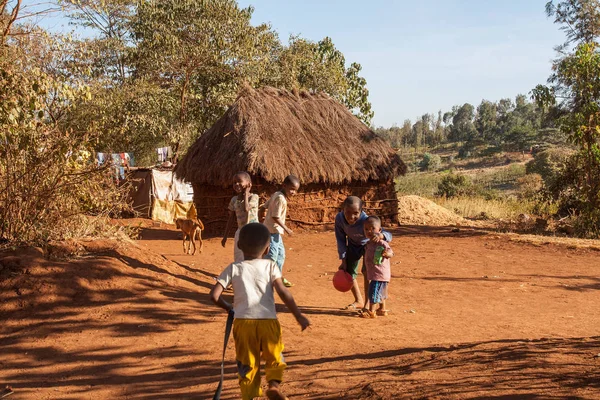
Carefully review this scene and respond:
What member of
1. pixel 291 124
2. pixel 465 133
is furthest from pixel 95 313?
pixel 465 133

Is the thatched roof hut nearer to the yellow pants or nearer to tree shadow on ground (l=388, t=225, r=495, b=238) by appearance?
tree shadow on ground (l=388, t=225, r=495, b=238)

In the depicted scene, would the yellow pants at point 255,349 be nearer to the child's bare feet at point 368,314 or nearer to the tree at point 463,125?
the child's bare feet at point 368,314

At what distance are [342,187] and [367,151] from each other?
1.32m

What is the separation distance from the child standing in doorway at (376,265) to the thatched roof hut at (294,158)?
24.9 ft

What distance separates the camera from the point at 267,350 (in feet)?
11.7

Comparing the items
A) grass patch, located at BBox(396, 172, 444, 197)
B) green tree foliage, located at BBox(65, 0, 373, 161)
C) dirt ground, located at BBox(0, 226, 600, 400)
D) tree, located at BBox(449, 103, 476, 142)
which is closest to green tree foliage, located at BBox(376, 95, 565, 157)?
tree, located at BBox(449, 103, 476, 142)

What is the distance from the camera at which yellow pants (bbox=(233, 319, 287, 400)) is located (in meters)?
3.52

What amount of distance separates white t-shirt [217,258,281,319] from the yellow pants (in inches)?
2.1

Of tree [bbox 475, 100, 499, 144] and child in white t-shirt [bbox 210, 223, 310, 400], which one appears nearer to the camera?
child in white t-shirt [bbox 210, 223, 310, 400]

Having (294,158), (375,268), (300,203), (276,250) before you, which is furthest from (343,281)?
(300,203)

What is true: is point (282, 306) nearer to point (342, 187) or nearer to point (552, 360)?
point (552, 360)

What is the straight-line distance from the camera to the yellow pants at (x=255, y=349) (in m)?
3.52

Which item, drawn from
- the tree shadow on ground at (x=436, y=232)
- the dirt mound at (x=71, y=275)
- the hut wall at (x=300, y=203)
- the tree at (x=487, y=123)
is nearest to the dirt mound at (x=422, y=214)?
the tree shadow on ground at (x=436, y=232)

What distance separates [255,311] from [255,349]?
234 millimetres
